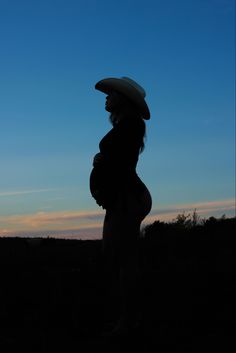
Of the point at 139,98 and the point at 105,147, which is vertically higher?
the point at 139,98

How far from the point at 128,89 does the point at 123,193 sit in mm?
885

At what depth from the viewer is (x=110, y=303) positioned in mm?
6129

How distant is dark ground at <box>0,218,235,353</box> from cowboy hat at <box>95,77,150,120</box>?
1746mm

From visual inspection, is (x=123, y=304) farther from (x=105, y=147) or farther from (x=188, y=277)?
(x=188, y=277)

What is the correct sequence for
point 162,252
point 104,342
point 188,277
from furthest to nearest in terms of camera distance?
point 162,252, point 188,277, point 104,342

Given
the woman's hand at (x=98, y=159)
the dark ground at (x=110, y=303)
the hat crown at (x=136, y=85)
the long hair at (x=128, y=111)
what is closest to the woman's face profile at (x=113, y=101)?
the long hair at (x=128, y=111)

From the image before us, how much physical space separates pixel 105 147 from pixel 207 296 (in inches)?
89.8

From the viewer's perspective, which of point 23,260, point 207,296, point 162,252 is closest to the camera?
point 207,296

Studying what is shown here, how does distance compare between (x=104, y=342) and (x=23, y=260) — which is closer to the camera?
(x=104, y=342)

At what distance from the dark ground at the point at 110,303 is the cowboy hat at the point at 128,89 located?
1.75 meters

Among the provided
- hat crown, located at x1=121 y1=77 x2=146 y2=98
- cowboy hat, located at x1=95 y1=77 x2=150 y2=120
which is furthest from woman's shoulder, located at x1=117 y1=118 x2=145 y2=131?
hat crown, located at x1=121 y1=77 x2=146 y2=98

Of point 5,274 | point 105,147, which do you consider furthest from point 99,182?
point 5,274

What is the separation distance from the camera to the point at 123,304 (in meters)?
4.93

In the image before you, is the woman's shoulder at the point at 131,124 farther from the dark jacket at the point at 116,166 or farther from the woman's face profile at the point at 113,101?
the woman's face profile at the point at 113,101
